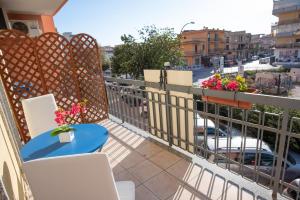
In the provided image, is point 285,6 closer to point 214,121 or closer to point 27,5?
point 27,5

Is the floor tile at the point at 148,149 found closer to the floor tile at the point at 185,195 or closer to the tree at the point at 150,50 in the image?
the floor tile at the point at 185,195

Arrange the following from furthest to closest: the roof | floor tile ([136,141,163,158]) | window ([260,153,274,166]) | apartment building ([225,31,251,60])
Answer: apartment building ([225,31,251,60]) → the roof → window ([260,153,274,166]) → floor tile ([136,141,163,158])

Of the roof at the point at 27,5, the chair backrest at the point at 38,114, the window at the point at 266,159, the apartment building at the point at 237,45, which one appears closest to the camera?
the chair backrest at the point at 38,114

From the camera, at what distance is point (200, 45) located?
107 feet

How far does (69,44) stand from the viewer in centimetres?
373

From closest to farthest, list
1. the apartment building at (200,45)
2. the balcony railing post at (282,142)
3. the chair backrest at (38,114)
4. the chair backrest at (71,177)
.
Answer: the chair backrest at (71,177) → the balcony railing post at (282,142) → the chair backrest at (38,114) → the apartment building at (200,45)

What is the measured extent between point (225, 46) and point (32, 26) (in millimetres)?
40179

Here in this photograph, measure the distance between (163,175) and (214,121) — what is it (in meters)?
0.87

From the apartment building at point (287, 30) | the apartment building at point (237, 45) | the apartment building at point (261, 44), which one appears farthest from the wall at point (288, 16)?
the apartment building at point (261, 44)

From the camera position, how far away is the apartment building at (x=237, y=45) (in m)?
40.1

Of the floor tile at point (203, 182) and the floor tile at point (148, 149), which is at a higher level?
the floor tile at point (148, 149)

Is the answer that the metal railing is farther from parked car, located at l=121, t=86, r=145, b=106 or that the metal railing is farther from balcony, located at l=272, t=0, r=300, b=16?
balcony, located at l=272, t=0, r=300, b=16

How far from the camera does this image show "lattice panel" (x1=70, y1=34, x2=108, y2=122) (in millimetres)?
3883

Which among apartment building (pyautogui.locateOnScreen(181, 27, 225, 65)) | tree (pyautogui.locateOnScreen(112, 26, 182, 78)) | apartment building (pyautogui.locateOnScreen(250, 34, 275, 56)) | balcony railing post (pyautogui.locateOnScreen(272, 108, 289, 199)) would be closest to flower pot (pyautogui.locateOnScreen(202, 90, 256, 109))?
balcony railing post (pyautogui.locateOnScreen(272, 108, 289, 199))
